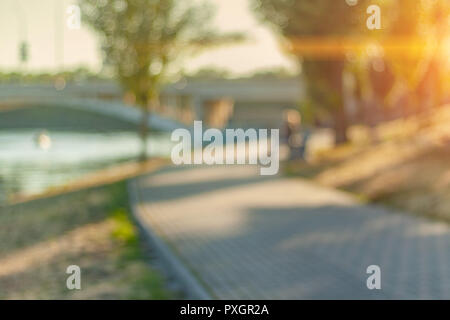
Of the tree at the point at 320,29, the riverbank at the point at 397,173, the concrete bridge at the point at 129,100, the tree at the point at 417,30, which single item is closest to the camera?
the riverbank at the point at 397,173

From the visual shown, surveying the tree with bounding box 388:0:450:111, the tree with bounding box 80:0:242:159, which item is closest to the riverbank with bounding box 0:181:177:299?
the tree with bounding box 80:0:242:159

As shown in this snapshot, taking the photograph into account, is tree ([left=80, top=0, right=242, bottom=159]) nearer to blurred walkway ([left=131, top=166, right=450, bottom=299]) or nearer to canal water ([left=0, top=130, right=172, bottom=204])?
canal water ([left=0, top=130, right=172, bottom=204])

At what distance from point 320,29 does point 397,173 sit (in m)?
7.85

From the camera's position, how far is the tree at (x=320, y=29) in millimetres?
21359

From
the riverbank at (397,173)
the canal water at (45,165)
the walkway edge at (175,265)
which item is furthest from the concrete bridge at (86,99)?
the walkway edge at (175,265)

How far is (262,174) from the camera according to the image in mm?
20172

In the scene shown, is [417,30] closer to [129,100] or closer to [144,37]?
[144,37]

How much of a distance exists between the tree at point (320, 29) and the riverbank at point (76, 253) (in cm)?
900

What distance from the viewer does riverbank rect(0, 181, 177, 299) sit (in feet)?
25.3

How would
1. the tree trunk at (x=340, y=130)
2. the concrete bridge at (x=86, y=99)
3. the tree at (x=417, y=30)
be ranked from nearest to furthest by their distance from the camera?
the tree at (x=417, y=30) < the tree trunk at (x=340, y=130) < the concrete bridge at (x=86, y=99)

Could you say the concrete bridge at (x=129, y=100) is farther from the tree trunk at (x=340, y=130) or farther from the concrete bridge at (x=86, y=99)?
the tree trunk at (x=340, y=130)

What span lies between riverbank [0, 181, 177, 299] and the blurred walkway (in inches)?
20.0

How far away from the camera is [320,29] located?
2153 centimetres
